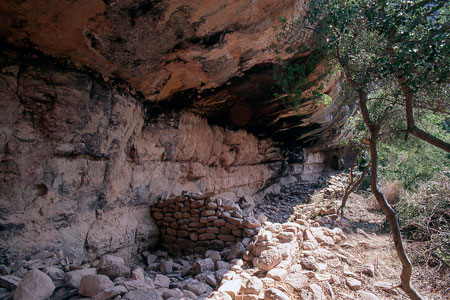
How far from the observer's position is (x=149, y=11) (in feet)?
8.96

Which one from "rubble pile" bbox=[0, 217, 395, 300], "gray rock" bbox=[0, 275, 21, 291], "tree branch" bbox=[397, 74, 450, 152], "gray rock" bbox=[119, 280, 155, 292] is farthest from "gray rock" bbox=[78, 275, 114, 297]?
"tree branch" bbox=[397, 74, 450, 152]

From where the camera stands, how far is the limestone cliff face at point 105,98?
2.77m

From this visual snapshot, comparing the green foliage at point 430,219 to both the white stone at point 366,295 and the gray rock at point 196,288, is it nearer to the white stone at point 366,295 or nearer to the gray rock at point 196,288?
the white stone at point 366,295

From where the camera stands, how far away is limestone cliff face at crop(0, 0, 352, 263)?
277cm

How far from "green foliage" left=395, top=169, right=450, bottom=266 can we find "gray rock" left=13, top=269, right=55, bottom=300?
4458 mm

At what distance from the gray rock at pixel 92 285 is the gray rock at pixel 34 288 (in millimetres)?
211

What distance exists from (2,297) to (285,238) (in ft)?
9.84

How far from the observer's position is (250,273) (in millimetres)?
3053

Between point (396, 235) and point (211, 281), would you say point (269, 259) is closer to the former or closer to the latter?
point (211, 281)

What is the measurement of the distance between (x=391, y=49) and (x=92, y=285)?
145 inches

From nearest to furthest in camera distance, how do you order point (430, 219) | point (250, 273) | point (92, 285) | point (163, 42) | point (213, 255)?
point (92, 285)
point (250, 273)
point (163, 42)
point (213, 255)
point (430, 219)

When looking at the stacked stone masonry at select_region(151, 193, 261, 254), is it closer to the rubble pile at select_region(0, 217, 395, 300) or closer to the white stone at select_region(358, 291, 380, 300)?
the rubble pile at select_region(0, 217, 395, 300)

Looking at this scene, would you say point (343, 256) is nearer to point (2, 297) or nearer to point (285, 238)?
point (285, 238)

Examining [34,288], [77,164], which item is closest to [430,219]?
[34,288]
